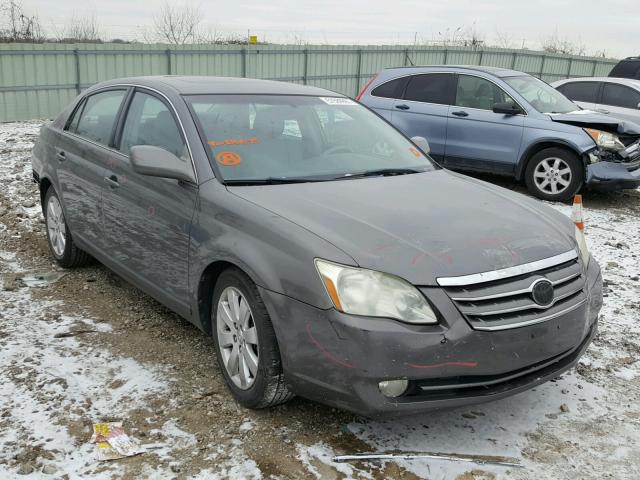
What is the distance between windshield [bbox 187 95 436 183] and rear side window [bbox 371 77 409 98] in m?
5.44

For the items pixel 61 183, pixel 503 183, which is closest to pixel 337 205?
pixel 61 183

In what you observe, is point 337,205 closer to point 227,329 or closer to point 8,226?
point 227,329

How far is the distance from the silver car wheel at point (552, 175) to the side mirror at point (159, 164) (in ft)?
20.0

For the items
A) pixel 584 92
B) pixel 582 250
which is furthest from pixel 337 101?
pixel 584 92

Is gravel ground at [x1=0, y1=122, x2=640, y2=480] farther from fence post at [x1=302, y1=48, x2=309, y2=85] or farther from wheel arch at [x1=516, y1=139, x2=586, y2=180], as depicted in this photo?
fence post at [x1=302, y1=48, x2=309, y2=85]

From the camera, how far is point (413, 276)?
8.96 ft

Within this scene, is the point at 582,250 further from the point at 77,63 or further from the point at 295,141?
the point at 77,63

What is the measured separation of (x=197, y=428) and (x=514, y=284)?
165cm

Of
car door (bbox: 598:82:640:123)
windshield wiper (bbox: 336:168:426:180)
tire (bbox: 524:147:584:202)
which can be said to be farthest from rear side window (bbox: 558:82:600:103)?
windshield wiper (bbox: 336:168:426:180)

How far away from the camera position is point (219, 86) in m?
4.20

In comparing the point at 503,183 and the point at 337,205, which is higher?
the point at 337,205

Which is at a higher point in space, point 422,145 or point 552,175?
point 422,145

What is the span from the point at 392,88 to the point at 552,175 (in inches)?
110

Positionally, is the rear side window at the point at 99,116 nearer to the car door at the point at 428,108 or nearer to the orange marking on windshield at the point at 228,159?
the orange marking on windshield at the point at 228,159
